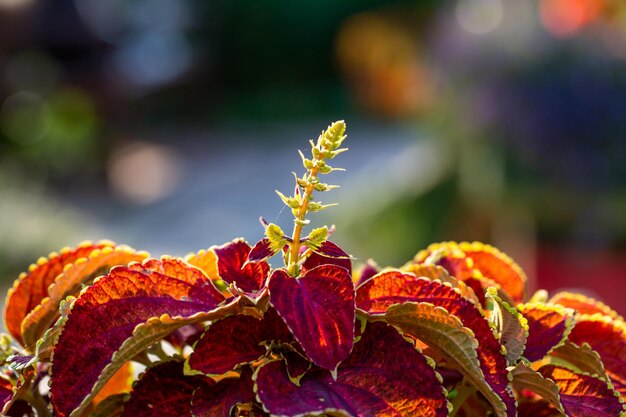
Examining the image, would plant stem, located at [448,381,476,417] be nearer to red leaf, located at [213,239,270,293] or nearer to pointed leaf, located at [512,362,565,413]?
pointed leaf, located at [512,362,565,413]

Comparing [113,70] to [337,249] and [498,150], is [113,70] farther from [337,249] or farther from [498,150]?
[337,249]

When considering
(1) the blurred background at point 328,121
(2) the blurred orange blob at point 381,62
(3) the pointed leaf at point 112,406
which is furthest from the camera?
(2) the blurred orange blob at point 381,62

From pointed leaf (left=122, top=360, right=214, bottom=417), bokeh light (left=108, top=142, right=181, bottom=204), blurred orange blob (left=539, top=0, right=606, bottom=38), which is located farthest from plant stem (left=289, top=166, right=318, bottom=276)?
bokeh light (left=108, top=142, right=181, bottom=204)

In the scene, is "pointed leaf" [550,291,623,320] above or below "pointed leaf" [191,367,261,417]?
above

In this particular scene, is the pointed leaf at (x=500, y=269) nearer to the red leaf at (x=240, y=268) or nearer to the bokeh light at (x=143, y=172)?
the red leaf at (x=240, y=268)

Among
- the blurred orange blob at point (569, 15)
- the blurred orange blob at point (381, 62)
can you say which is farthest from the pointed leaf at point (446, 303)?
the blurred orange blob at point (381, 62)

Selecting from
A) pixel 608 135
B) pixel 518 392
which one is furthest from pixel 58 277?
pixel 608 135

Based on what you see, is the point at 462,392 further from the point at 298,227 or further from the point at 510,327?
the point at 298,227
